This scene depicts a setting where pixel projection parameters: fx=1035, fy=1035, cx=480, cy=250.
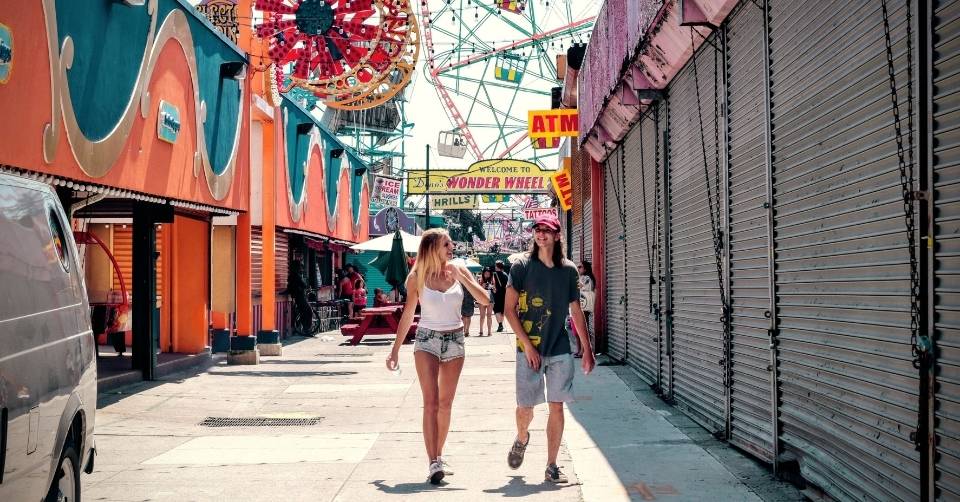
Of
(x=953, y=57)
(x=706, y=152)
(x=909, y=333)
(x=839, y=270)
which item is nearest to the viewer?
(x=953, y=57)

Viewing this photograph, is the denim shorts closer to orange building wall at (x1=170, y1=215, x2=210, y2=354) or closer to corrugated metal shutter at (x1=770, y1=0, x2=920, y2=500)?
corrugated metal shutter at (x1=770, y1=0, x2=920, y2=500)

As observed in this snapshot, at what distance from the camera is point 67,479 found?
17.4 feet

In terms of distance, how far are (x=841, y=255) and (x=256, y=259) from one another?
57.4 feet

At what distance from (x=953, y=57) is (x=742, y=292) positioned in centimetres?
387

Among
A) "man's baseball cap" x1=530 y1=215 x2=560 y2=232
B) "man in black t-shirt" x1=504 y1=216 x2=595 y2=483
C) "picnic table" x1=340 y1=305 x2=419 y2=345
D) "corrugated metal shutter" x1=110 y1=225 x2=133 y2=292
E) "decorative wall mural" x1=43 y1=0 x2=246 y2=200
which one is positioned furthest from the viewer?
"picnic table" x1=340 y1=305 x2=419 y2=345

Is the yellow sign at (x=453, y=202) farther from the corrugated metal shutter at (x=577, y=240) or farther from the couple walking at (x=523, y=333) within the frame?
the couple walking at (x=523, y=333)

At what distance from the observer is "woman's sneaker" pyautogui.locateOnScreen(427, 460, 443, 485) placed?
709 cm

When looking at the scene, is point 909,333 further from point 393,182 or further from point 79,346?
point 393,182

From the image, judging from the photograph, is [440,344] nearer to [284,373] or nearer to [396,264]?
[284,373]

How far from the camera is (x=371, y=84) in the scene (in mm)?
22812

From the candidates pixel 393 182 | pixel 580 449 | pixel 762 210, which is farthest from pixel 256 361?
pixel 393 182

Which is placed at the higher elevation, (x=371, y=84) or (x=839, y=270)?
Result: (x=371, y=84)

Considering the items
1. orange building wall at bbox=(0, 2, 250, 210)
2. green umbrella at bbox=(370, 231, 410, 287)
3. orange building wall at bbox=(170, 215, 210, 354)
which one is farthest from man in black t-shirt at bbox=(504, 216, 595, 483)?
green umbrella at bbox=(370, 231, 410, 287)

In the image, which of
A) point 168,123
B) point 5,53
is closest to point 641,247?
point 168,123
